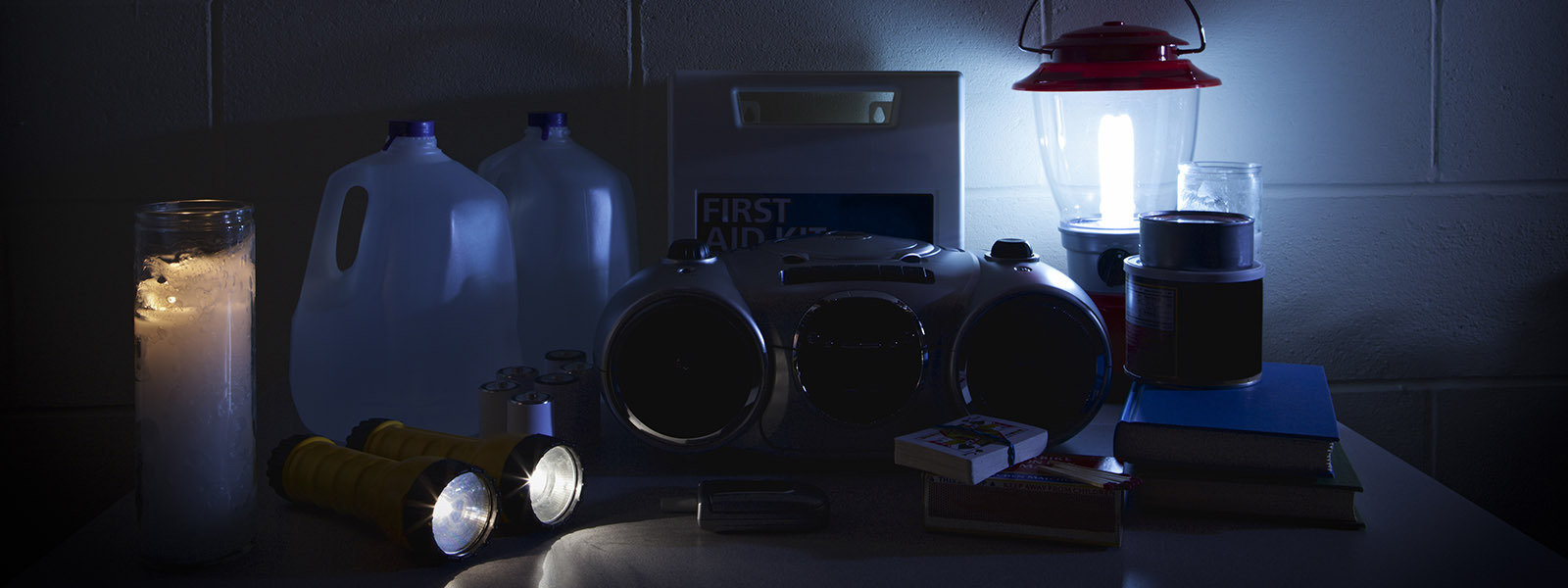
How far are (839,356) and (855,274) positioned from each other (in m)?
0.06

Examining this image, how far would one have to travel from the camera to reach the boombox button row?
83cm

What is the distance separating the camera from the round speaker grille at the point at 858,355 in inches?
32.2

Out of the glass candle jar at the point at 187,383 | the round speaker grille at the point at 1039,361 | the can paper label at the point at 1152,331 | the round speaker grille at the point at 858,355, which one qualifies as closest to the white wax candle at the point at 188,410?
the glass candle jar at the point at 187,383

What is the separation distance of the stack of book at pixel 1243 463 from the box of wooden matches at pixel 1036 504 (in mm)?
42

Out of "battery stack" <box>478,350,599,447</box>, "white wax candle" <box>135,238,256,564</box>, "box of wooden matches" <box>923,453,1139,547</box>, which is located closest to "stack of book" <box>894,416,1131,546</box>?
"box of wooden matches" <box>923,453,1139,547</box>

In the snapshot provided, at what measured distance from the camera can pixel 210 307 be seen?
2.22 feet

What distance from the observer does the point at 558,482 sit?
74 cm

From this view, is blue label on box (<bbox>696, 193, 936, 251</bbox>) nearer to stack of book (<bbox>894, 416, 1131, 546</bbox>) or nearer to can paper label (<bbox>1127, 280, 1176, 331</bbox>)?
can paper label (<bbox>1127, 280, 1176, 331</bbox>)

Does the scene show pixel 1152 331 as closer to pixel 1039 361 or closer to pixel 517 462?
pixel 1039 361

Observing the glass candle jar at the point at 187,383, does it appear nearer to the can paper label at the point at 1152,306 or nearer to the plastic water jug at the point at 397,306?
the plastic water jug at the point at 397,306

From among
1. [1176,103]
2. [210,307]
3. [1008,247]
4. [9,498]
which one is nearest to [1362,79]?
[1176,103]

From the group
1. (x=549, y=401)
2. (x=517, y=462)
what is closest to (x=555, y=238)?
(x=549, y=401)

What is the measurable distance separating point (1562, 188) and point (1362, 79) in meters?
0.28

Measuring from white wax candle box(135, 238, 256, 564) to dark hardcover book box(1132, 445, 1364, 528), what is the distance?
1.93 ft
